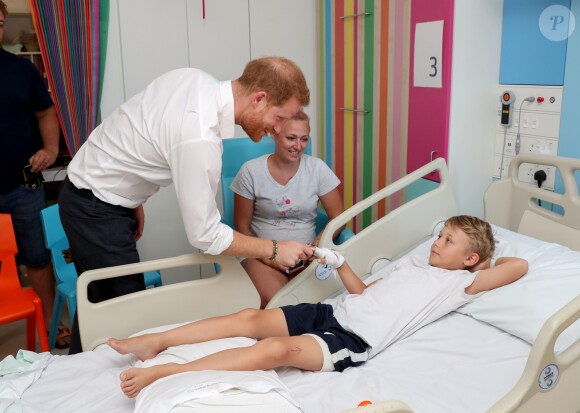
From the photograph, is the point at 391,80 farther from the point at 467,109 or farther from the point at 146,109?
the point at 146,109

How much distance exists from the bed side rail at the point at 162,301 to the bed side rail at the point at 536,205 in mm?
1142

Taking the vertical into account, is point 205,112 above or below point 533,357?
above

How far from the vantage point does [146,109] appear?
6.14 feet

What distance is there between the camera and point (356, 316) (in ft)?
6.40

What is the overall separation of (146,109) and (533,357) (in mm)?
1345

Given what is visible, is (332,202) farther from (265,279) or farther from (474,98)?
→ (474,98)

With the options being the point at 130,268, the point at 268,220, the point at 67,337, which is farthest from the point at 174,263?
the point at 67,337

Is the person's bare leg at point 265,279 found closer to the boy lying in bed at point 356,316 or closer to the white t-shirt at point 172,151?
the boy lying in bed at point 356,316

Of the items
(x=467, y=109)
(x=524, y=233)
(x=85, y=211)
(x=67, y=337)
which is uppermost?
(x=467, y=109)

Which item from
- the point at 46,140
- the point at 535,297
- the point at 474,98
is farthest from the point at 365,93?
the point at 46,140

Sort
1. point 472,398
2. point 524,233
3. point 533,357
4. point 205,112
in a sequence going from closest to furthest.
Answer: point 533,357, point 472,398, point 205,112, point 524,233

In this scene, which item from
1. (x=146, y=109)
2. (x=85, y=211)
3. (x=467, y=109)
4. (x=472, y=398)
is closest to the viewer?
(x=472, y=398)

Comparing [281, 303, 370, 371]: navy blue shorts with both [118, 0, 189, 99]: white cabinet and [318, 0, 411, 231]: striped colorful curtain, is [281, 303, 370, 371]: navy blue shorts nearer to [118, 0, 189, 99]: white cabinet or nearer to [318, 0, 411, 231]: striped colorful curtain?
[318, 0, 411, 231]: striped colorful curtain

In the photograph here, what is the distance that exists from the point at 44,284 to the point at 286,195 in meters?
1.46
